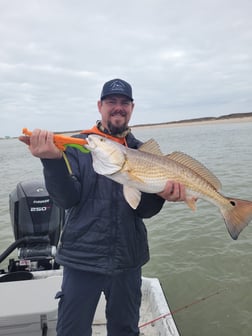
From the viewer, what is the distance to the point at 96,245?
10.4ft

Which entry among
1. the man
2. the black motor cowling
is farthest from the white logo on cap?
the black motor cowling

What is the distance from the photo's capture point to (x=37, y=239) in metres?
4.93

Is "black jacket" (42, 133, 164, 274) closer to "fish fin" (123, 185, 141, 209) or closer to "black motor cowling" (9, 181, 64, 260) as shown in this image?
"fish fin" (123, 185, 141, 209)

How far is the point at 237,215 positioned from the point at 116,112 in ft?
5.21

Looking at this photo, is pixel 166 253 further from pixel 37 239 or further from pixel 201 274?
pixel 37 239

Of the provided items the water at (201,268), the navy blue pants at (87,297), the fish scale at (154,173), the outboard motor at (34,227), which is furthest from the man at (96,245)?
the water at (201,268)

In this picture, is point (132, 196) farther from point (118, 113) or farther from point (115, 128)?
point (118, 113)

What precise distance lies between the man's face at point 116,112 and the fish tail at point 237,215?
1.33 m

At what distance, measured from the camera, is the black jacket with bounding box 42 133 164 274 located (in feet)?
10.3

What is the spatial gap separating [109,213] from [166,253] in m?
5.23

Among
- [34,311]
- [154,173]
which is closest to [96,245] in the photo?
[154,173]

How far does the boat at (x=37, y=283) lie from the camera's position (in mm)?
3535

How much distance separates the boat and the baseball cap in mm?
2191

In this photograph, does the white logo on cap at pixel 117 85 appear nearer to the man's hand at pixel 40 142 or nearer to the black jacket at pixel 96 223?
the black jacket at pixel 96 223
